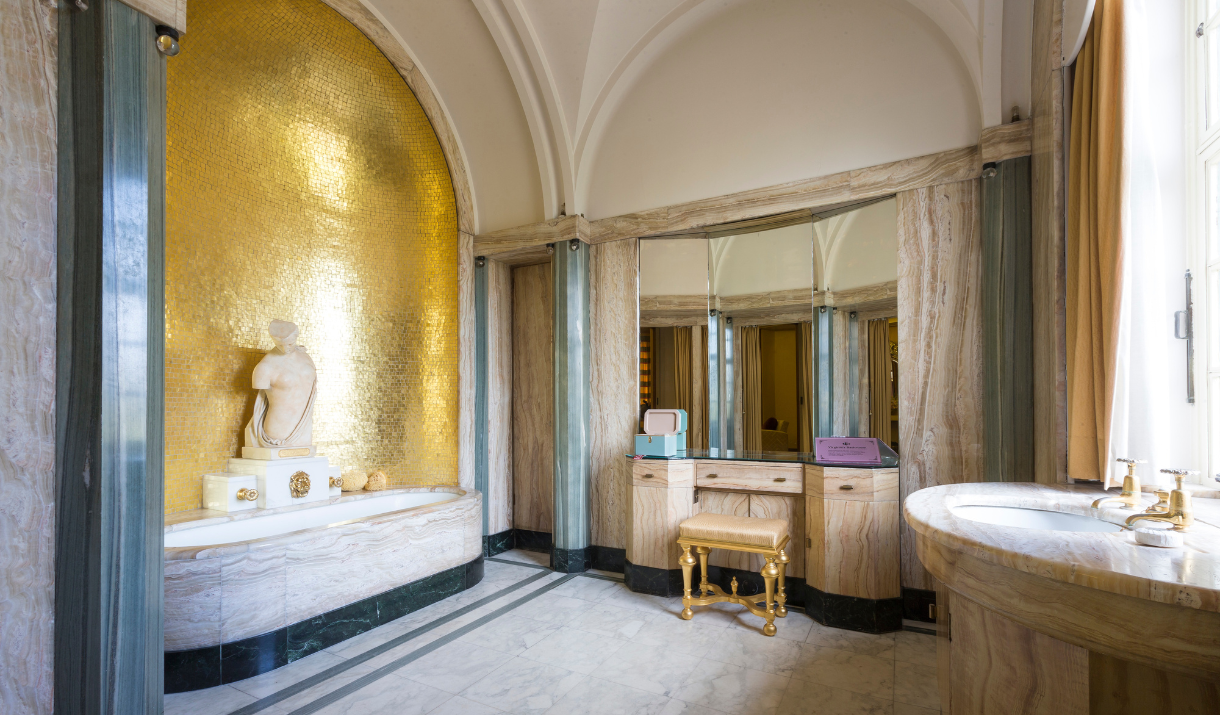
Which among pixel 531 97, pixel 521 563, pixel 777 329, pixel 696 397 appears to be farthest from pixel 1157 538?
pixel 531 97

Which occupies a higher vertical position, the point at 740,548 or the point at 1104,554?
the point at 1104,554

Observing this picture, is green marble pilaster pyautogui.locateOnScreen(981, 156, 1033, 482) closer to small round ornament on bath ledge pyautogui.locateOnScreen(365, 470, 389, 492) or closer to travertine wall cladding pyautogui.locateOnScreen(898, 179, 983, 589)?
travertine wall cladding pyautogui.locateOnScreen(898, 179, 983, 589)

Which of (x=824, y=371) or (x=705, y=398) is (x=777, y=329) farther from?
(x=705, y=398)

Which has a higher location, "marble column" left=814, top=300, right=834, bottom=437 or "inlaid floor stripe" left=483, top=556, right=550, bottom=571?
"marble column" left=814, top=300, right=834, bottom=437

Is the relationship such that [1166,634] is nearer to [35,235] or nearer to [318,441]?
[35,235]

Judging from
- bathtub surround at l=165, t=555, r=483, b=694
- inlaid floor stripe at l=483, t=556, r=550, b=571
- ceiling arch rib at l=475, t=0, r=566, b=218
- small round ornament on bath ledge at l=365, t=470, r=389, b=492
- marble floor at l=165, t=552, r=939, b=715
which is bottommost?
inlaid floor stripe at l=483, t=556, r=550, b=571

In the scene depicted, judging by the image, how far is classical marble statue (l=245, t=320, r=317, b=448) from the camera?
430cm

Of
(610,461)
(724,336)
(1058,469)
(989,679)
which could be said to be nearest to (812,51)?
(724,336)

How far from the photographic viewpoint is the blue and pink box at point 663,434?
4.81 metres

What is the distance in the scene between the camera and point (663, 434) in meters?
4.90

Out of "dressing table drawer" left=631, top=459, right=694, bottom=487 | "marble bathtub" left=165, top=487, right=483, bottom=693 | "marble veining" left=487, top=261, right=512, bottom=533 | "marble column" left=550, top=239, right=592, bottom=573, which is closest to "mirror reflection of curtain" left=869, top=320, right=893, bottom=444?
"dressing table drawer" left=631, top=459, right=694, bottom=487

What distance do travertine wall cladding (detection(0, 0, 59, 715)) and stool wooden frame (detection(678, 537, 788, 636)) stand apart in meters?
3.32

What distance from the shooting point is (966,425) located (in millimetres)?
3965

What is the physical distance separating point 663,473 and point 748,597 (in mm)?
1073
